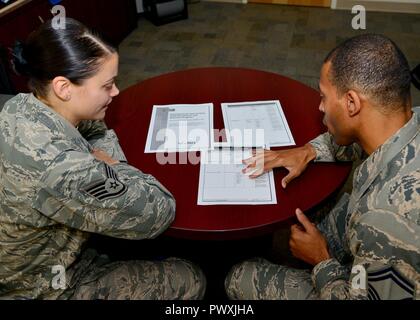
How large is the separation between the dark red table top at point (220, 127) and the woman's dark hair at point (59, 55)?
13.6 inches

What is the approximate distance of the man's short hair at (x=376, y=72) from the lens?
90cm

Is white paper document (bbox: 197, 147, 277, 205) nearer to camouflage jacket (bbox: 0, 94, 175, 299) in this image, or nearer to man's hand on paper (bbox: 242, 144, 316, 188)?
man's hand on paper (bbox: 242, 144, 316, 188)

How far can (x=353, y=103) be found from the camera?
3.08 feet

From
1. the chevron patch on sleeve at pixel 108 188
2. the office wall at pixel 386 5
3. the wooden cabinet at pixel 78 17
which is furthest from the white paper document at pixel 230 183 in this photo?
the office wall at pixel 386 5

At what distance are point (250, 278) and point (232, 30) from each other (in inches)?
122

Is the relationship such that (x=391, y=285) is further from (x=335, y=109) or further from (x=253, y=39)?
(x=253, y=39)

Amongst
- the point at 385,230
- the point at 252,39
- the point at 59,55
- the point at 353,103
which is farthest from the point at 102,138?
the point at 252,39

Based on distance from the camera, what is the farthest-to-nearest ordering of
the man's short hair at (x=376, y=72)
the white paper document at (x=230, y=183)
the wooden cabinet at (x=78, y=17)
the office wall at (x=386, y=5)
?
the office wall at (x=386, y=5)
the wooden cabinet at (x=78, y=17)
the white paper document at (x=230, y=183)
the man's short hair at (x=376, y=72)

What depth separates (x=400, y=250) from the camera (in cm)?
80

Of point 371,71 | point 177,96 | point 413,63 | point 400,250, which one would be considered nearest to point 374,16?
point 413,63

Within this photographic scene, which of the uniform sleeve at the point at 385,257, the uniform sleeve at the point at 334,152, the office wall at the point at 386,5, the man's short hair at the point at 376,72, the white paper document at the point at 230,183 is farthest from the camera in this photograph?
the office wall at the point at 386,5

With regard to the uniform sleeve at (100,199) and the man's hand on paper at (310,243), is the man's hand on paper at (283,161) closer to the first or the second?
the man's hand on paper at (310,243)

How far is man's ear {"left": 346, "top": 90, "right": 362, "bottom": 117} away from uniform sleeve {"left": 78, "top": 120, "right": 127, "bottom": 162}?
0.66 m

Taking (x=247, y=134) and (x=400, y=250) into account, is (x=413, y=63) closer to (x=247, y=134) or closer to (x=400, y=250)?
(x=247, y=134)
